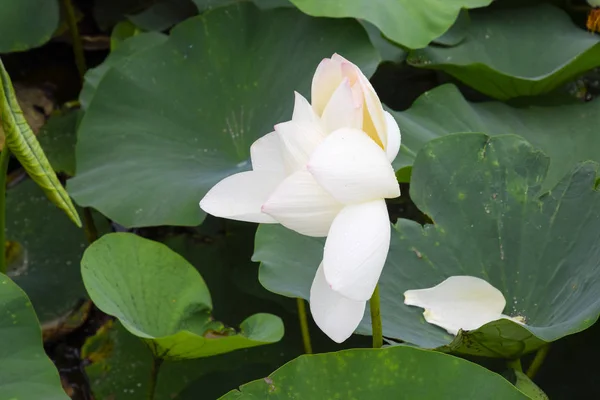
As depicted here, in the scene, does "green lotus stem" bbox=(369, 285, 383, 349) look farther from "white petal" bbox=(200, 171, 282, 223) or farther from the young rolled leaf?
the young rolled leaf

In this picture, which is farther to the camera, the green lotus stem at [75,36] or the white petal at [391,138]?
the green lotus stem at [75,36]

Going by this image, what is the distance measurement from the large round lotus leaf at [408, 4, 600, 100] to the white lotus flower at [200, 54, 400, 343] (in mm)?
662

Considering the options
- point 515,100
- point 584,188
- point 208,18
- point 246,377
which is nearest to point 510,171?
point 584,188

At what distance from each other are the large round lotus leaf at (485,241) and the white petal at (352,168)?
28 centimetres

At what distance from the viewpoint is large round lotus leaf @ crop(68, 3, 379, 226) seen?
111cm

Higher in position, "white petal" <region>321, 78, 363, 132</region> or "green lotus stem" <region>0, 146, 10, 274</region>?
"white petal" <region>321, 78, 363, 132</region>

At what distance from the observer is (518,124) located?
110 centimetres

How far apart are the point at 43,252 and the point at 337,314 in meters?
0.98

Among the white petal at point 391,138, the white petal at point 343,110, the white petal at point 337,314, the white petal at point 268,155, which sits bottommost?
the white petal at point 337,314

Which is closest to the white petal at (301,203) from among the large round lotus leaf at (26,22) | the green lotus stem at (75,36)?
the large round lotus leaf at (26,22)

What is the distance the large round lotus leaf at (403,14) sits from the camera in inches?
41.4

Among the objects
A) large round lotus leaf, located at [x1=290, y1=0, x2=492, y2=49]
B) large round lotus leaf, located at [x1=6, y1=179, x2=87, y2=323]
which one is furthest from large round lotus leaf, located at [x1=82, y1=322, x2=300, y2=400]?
large round lotus leaf, located at [x1=290, y1=0, x2=492, y2=49]

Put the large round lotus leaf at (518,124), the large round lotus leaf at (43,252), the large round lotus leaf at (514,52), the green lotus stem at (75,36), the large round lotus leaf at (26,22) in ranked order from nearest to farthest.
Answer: the large round lotus leaf at (518,124) < the large round lotus leaf at (514,52) < the large round lotus leaf at (43,252) < the large round lotus leaf at (26,22) < the green lotus stem at (75,36)

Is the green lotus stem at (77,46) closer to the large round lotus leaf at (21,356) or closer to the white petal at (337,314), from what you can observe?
the large round lotus leaf at (21,356)
